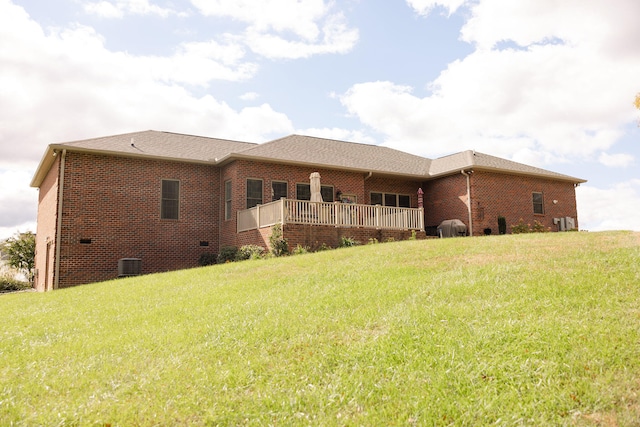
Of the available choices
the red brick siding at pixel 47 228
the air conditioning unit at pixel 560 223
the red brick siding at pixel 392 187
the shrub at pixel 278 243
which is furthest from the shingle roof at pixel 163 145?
the air conditioning unit at pixel 560 223

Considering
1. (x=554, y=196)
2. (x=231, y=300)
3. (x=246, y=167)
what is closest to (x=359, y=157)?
(x=246, y=167)

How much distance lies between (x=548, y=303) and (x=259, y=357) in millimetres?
3920

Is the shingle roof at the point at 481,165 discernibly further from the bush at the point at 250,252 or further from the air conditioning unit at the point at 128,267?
the air conditioning unit at the point at 128,267

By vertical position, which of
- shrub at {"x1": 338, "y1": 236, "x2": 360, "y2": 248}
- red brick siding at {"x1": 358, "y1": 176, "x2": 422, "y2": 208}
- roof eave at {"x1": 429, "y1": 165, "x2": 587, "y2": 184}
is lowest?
shrub at {"x1": 338, "y1": 236, "x2": 360, "y2": 248}

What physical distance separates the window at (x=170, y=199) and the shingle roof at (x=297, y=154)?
3.44 feet

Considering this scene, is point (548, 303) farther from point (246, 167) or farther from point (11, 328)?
point (246, 167)

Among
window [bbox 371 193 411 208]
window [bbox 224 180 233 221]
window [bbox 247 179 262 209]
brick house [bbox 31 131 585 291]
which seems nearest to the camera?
brick house [bbox 31 131 585 291]

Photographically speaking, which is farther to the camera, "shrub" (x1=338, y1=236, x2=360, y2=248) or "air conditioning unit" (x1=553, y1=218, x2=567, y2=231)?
"air conditioning unit" (x1=553, y1=218, x2=567, y2=231)

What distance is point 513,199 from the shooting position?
81.1 ft

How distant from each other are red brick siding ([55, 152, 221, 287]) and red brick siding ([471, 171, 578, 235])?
11.7m

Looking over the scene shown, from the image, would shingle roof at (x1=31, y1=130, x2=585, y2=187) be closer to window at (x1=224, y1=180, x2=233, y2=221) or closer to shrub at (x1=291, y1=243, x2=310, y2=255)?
window at (x1=224, y1=180, x2=233, y2=221)

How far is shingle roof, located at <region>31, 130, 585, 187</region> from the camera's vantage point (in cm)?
2030

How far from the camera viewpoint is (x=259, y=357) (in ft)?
20.2

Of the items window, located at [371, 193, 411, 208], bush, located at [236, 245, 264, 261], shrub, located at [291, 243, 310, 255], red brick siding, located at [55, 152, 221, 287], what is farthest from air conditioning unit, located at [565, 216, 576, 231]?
red brick siding, located at [55, 152, 221, 287]
